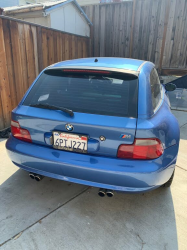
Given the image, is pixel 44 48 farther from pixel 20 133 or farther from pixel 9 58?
pixel 20 133

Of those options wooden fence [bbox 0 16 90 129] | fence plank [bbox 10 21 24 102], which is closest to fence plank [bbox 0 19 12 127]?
wooden fence [bbox 0 16 90 129]

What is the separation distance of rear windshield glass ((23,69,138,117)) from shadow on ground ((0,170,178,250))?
1140 mm

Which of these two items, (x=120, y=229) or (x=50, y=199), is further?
(x=50, y=199)

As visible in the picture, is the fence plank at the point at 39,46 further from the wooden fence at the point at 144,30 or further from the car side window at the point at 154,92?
the car side window at the point at 154,92

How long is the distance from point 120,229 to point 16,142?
4.72 feet

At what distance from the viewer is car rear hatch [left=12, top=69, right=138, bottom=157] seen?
1732 millimetres

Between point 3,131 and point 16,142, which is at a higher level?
point 16,142

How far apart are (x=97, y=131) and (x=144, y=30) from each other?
6.19m

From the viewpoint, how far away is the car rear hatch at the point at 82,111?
173cm

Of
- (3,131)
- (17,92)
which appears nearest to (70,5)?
(17,92)

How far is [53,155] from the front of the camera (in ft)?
6.23

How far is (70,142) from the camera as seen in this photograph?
1.85 metres

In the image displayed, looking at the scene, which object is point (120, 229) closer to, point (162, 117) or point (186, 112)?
point (162, 117)

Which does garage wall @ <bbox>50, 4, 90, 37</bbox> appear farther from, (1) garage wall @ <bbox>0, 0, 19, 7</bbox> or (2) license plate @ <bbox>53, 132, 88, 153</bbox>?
(1) garage wall @ <bbox>0, 0, 19, 7</bbox>
